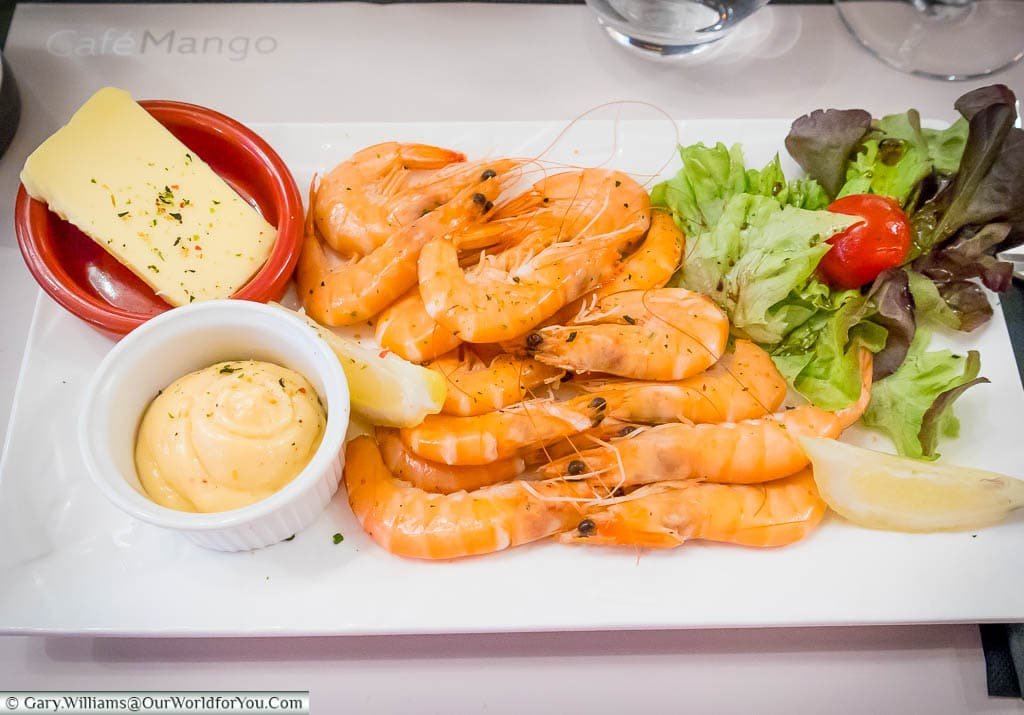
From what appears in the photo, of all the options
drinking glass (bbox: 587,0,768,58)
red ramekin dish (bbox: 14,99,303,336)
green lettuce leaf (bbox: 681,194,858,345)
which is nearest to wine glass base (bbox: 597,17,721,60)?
drinking glass (bbox: 587,0,768,58)

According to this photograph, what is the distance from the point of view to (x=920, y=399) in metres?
1.93

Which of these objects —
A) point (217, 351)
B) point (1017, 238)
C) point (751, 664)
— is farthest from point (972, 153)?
point (217, 351)

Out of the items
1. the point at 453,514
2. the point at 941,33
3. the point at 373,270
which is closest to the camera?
the point at 453,514

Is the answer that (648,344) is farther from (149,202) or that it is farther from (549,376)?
(149,202)

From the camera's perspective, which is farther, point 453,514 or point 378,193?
point 378,193

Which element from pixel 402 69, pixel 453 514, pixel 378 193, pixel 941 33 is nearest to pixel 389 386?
pixel 453 514

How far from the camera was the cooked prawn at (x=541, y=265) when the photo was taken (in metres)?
1.89

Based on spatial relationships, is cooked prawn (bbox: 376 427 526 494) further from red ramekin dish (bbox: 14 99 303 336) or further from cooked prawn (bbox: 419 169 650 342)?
red ramekin dish (bbox: 14 99 303 336)

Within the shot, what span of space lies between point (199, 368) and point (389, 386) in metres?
0.40

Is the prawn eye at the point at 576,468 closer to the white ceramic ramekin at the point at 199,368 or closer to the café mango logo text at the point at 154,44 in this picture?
the white ceramic ramekin at the point at 199,368

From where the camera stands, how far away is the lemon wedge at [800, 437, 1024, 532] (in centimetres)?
179

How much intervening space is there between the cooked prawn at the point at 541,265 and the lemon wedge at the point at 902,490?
0.59m

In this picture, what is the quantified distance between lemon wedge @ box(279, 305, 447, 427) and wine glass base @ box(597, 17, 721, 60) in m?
1.32

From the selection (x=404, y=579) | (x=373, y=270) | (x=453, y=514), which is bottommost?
(x=404, y=579)
